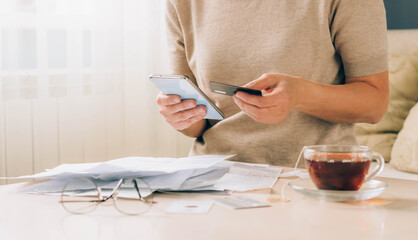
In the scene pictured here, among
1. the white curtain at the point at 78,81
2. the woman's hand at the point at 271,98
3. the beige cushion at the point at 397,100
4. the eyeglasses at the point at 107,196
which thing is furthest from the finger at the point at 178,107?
the beige cushion at the point at 397,100

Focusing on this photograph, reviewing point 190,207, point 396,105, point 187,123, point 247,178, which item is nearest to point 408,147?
point 396,105

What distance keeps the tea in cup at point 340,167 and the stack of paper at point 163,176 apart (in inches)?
4.5

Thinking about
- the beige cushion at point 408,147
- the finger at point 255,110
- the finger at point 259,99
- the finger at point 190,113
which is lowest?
the beige cushion at point 408,147

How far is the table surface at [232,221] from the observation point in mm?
608

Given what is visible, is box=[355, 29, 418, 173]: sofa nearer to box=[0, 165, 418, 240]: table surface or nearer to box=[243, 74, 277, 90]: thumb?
box=[243, 74, 277, 90]: thumb

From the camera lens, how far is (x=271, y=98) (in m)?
0.97

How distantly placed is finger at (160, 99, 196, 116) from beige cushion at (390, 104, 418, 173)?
48.3 inches

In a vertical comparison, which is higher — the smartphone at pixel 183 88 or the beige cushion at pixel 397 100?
the smartphone at pixel 183 88

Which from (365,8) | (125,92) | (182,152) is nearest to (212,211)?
(365,8)

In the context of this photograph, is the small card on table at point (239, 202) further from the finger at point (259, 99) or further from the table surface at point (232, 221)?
the finger at point (259, 99)

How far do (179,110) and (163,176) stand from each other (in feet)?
0.92

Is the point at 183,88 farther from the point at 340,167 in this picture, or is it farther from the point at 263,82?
the point at 340,167

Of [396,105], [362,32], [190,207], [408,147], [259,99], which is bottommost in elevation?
[408,147]

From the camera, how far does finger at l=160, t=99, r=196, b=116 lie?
107 centimetres
